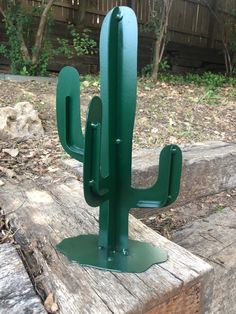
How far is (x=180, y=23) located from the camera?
26.8ft

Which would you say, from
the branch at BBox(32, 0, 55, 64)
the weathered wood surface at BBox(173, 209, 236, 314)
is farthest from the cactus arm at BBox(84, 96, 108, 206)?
the branch at BBox(32, 0, 55, 64)

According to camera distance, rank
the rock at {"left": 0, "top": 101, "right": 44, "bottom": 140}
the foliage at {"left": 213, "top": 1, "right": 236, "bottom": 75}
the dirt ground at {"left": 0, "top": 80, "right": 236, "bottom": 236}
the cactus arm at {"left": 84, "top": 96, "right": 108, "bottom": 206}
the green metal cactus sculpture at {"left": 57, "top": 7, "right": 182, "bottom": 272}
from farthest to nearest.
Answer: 1. the foliage at {"left": 213, "top": 1, "right": 236, "bottom": 75}
2. the rock at {"left": 0, "top": 101, "right": 44, "bottom": 140}
3. the dirt ground at {"left": 0, "top": 80, "right": 236, "bottom": 236}
4. the green metal cactus sculpture at {"left": 57, "top": 7, "right": 182, "bottom": 272}
5. the cactus arm at {"left": 84, "top": 96, "right": 108, "bottom": 206}

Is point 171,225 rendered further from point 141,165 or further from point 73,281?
point 73,281

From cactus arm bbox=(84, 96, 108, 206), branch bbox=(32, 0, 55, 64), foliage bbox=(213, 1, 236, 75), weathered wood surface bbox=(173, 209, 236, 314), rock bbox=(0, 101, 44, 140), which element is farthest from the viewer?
foliage bbox=(213, 1, 236, 75)

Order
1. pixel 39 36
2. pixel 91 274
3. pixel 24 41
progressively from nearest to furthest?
pixel 91 274
pixel 39 36
pixel 24 41

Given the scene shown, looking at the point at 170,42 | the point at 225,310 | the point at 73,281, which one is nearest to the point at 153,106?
the point at 225,310

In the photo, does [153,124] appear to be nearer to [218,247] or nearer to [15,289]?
[218,247]

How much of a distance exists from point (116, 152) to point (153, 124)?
6.63ft

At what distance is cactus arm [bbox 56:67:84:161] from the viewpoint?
1.13 m

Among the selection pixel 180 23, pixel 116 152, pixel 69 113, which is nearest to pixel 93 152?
pixel 116 152

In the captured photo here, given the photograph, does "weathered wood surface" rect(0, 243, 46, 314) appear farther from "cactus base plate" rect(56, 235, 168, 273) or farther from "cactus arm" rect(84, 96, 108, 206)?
"cactus arm" rect(84, 96, 108, 206)

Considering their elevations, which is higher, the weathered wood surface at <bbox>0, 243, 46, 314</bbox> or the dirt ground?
the weathered wood surface at <bbox>0, 243, 46, 314</bbox>

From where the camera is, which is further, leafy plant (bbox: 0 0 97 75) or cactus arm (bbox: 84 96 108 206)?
leafy plant (bbox: 0 0 97 75)

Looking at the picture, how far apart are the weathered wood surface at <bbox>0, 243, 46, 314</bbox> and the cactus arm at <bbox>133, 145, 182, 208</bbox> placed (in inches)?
16.4
